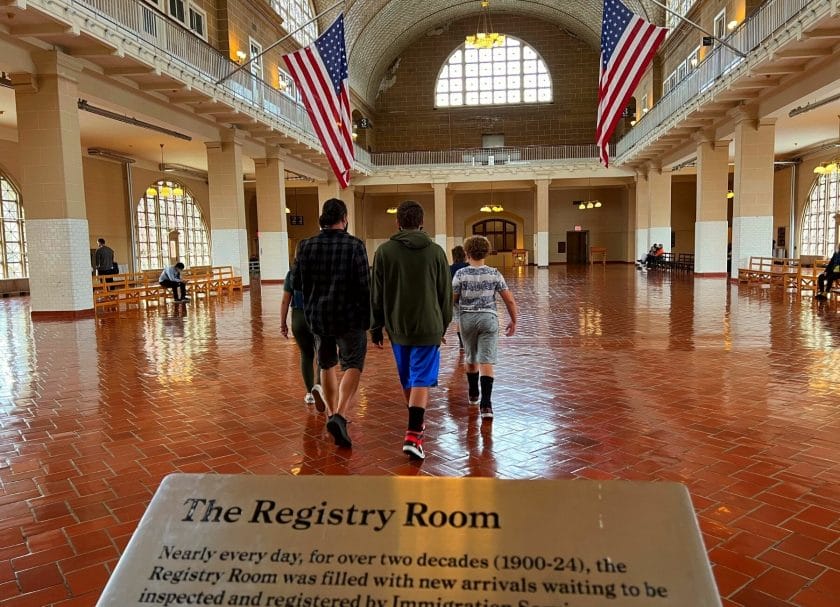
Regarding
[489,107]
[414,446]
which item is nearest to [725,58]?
[414,446]

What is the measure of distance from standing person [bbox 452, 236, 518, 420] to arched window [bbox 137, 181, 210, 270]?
870 inches

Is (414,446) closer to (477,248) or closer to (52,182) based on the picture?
(477,248)

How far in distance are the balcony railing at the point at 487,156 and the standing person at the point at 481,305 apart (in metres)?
27.5

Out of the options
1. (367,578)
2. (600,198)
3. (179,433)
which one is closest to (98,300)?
(179,433)

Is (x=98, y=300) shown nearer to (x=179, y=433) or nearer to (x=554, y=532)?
(x=179, y=433)

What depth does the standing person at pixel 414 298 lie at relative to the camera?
12.2ft

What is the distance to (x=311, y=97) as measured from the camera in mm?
11734

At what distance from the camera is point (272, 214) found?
905 inches

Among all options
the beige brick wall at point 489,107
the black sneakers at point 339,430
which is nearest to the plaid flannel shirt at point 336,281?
the black sneakers at point 339,430

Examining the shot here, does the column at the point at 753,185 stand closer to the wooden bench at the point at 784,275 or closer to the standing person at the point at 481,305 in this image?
the wooden bench at the point at 784,275

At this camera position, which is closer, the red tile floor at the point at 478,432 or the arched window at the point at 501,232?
the red tile floor at the point at 478,432

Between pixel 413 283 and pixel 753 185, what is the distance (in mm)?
17192

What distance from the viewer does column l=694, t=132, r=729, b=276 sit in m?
20.7

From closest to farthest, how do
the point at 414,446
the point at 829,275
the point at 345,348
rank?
the point at 414,446
the point at 345,348
the point at 829,275
